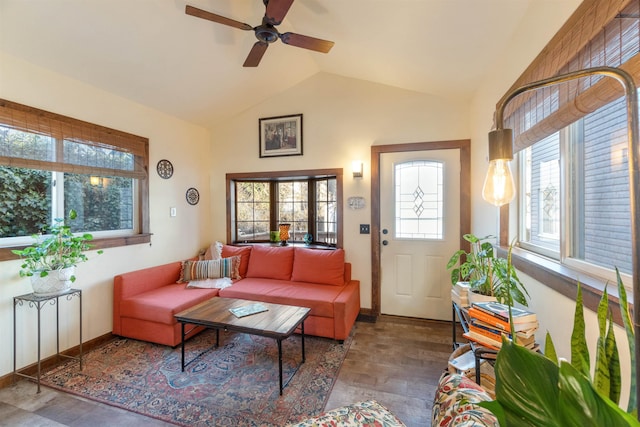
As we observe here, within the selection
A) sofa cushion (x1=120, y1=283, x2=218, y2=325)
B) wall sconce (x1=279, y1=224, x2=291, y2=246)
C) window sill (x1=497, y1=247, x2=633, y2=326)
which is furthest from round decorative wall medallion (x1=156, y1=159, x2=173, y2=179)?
window sill (x1=497, y1=247, x2=633, y2=326)

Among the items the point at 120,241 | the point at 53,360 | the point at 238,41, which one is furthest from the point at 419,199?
the point at 53,360

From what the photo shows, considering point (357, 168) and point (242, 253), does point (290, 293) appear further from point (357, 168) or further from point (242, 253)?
point (357, 168)

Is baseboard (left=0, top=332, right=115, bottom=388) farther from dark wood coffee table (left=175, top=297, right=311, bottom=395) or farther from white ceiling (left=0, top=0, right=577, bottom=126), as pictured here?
white ceiling (left=0, top=0, right=577, bottom=126)

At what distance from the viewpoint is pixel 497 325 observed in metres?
1.38

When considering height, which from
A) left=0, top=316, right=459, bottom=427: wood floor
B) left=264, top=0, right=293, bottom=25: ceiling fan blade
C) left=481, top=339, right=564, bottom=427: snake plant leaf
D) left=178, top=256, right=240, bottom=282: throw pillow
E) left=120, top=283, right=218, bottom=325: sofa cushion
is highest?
left=264, top=0, right=293, bottom=25: ceiling fan blade

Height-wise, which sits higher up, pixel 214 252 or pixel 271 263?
pixel 214 252

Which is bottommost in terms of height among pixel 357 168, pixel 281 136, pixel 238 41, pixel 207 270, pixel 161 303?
pixel 161 303

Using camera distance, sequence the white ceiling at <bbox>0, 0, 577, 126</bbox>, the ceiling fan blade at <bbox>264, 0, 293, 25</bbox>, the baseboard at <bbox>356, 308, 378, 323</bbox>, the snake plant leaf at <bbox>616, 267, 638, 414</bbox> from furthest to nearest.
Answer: the baseboard at <bbox>356, 308, 378, 323</bbox> < the white ceiling at <bbox>0, 0, 577, 126</bbox> < the ceiling fan blade at <bbox>264, 0, 293, 25</bbox> < the snake plant leaf at <bbox>616, 267, 638, 414</bbox>

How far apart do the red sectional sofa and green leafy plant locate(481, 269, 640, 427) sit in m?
2.06

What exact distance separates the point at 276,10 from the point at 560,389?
2183 mm

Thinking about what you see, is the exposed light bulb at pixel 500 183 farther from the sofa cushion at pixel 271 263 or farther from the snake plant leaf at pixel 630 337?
the sofa cushion at pixel 271 263

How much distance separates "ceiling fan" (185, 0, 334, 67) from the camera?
5.76 ft

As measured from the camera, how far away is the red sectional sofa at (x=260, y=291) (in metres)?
2.62

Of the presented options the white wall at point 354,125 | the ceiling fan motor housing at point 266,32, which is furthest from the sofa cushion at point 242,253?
the ceiling fan motor housing at point 266,32
